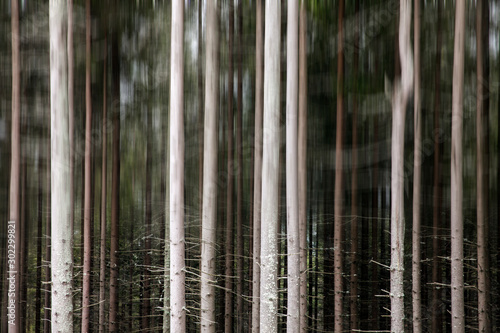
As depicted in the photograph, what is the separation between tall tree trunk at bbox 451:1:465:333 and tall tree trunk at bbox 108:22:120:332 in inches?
228

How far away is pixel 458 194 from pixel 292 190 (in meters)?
2.59

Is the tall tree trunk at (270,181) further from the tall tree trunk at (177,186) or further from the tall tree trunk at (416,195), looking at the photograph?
the tall tree trunk at (416,195)

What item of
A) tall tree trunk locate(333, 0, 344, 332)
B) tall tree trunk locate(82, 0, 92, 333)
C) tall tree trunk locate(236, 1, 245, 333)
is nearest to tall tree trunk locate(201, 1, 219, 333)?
tall tree trunk locate(236, 1, 245, 333)

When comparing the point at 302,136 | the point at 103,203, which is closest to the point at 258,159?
the point at 302,136

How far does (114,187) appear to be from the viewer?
25.5ft

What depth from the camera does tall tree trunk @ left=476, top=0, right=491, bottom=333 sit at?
6148 mm

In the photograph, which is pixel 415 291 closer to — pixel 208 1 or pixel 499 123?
pixel 499 123

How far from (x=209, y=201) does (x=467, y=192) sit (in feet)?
16.8

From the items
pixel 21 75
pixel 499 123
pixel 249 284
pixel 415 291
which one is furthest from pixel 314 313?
pixel 21 75

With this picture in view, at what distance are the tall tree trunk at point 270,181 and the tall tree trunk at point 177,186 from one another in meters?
0.98

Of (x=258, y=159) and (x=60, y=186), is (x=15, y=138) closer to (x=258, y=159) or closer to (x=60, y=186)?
(x=60, y=186)

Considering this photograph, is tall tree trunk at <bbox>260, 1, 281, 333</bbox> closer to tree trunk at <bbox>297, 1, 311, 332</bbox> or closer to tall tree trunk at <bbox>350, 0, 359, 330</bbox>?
tree trunk at <bbox>297, 1, 311, 332</bbox>

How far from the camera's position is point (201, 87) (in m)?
8.21

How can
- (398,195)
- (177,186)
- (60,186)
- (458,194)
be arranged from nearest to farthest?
(60,186) → (177,186) → (398,195) → (458,194)
